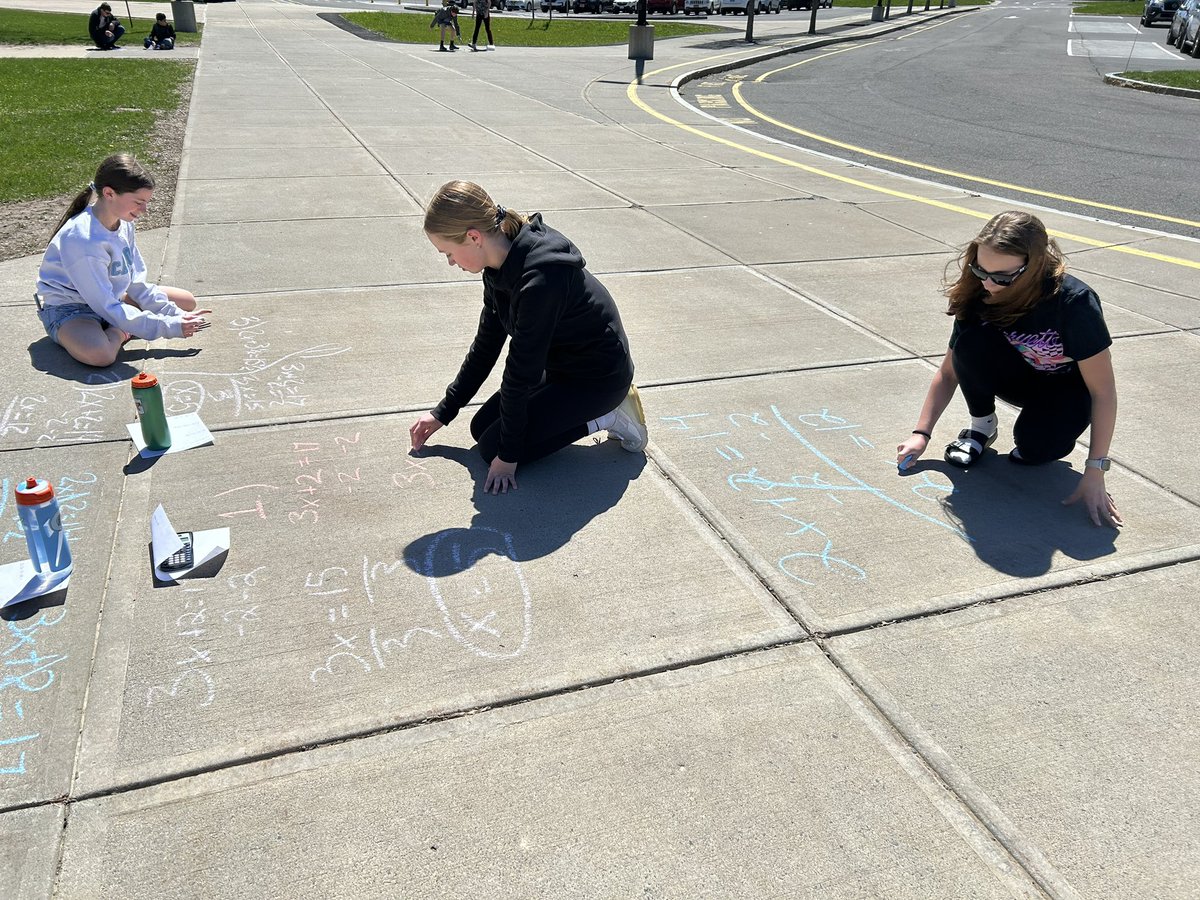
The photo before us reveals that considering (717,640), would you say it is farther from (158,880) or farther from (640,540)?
(158,880)

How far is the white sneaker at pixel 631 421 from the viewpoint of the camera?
394 centimetres

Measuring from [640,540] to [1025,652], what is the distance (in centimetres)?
131

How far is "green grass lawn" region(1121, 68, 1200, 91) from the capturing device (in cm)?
1828

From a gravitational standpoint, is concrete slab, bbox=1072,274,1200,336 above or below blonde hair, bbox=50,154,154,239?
below

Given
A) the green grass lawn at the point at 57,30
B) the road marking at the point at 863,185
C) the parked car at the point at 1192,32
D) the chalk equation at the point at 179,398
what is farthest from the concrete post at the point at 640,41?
the chalk equation at the point at 179,398

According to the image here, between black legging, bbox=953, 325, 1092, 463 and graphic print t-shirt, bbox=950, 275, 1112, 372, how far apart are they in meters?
0.10

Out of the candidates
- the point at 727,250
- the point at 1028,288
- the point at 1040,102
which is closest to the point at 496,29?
the point at 1040,102

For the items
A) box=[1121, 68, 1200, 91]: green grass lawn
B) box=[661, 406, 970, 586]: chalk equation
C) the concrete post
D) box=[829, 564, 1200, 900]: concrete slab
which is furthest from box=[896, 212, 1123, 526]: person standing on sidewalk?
the concrete post

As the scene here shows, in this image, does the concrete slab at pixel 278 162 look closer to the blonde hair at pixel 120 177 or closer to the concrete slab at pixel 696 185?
the concrete slab at pixel 696 185

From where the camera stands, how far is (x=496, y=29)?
3400 centimetres

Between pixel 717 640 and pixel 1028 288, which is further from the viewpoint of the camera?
pixel 1028 288

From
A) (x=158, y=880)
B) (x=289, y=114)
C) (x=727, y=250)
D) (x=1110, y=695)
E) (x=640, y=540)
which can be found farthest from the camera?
(x=289, y=114)

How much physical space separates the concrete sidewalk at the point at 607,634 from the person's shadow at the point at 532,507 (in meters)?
0.02

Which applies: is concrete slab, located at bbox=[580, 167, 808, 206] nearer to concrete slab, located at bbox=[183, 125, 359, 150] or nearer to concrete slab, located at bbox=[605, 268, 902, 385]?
concrete slab, located at bbox=[605, 268, 902, 385]
